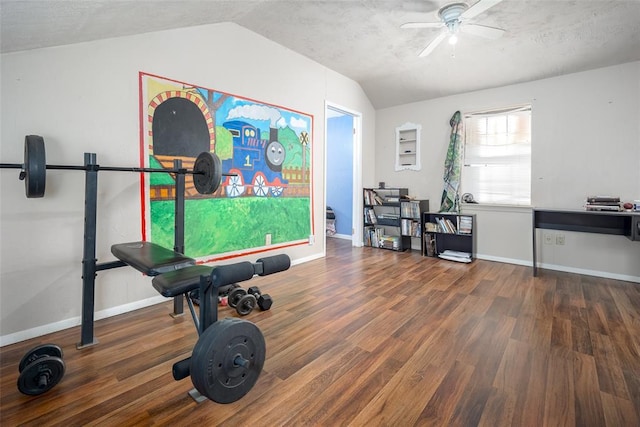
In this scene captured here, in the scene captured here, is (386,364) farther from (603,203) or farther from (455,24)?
(603,203)

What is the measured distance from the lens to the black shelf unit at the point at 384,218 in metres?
4.73

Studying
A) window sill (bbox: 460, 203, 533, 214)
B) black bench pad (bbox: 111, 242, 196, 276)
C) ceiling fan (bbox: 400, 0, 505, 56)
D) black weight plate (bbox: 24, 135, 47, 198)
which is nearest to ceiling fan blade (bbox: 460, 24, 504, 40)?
ceiling fan (bbox: 400, 0, 505, 56)

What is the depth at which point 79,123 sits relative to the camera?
2141 mm

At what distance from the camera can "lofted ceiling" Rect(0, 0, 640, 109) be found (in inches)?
70.6

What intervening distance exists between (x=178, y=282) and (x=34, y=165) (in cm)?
100

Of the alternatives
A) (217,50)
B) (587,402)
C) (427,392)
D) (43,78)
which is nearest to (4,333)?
(43,78)

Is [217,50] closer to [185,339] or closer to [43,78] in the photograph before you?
[43,78]

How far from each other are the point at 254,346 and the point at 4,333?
Answer: 5.84ft

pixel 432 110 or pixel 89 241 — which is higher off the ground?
pixel 432 110

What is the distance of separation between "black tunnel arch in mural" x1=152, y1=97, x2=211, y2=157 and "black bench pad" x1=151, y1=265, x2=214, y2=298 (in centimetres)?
153

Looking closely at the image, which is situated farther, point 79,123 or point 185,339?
point 79,123

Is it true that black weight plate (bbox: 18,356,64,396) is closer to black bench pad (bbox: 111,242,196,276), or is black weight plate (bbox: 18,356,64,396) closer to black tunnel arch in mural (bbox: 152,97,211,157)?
black bench pad (bbox: 111,242,196,276)

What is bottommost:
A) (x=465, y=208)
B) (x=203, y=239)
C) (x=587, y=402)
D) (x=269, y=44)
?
(x=587, y=402)

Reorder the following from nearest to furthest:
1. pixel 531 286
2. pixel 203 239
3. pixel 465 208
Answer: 1. pixel 203 239
2. pixel 531 286
3. pixel 465 208
